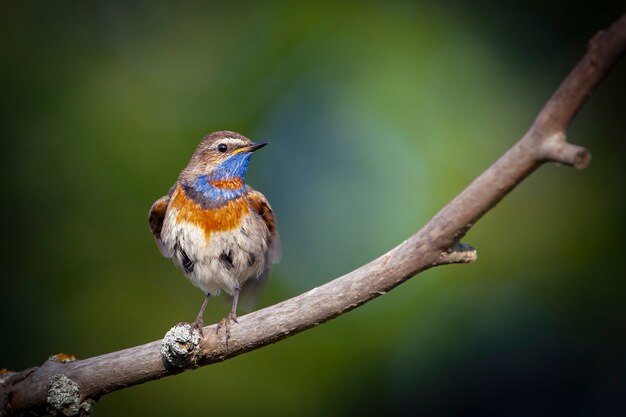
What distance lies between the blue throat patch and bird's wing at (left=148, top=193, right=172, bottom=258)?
11.8 inches

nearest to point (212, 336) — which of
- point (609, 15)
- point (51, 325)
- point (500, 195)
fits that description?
point (500, 195)

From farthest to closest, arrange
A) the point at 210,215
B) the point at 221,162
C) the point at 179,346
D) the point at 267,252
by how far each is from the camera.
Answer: the point at 267,252 < the point at 221,162 < the point at 210,215 < the point at 179,346

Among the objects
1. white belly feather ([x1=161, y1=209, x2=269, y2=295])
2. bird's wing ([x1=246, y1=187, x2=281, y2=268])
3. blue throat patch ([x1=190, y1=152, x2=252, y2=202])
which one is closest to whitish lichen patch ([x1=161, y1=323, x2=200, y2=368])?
white belly feather ([x1=161, y1=209, x2=269, y2=295])

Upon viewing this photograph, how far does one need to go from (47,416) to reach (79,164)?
2360mm

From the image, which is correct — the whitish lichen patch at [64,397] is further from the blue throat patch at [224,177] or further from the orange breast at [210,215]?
the blue throat patch at [224,177]

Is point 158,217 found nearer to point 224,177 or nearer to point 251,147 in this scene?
point 224,177

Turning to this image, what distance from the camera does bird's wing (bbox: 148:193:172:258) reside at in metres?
5.45

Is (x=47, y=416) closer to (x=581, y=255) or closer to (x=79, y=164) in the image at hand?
(x=79, y=164)

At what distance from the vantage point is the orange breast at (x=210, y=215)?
5.07 meters

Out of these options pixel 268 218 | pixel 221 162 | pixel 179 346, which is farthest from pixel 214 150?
pixel 179 346

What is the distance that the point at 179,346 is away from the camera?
417cm

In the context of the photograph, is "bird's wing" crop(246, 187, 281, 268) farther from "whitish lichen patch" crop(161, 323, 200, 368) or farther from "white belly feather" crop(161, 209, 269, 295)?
"whitish lichen patch" crop(161, 323, 200, 368)

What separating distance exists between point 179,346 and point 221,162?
1468 millimetres

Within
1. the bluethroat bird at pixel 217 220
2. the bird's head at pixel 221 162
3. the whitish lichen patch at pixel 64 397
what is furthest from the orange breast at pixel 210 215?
the whitish lichen patch at pixel 64 397
